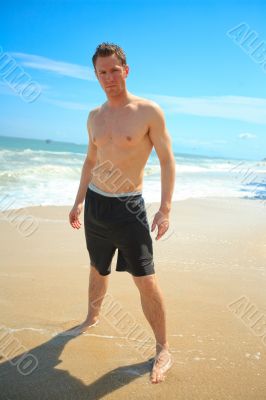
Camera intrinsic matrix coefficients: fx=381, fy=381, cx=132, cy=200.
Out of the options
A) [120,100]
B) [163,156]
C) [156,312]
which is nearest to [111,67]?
[120,100]

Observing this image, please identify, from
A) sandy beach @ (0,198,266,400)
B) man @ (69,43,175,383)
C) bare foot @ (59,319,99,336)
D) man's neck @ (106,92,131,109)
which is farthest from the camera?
bare foot @ (59,319,99,336)

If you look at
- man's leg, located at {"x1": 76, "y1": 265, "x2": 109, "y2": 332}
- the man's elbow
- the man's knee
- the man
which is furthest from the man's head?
man's leg, located at {"x1": 76, "y1": 265, "x2": 109, "y2": 332}

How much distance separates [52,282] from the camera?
3.85 m

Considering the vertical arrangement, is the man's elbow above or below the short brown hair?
below

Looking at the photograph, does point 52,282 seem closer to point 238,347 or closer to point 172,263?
point 172,263

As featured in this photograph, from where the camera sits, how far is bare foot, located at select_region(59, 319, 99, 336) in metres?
2.88

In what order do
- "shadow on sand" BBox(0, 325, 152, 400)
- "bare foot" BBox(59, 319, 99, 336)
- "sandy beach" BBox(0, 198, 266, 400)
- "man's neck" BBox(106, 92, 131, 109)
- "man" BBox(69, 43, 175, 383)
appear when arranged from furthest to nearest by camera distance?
"bare foot" BBox(59, 319, 99, 336) → "man's neck" BBox(106, 92, 131, 109) → "man" BBox(69, 43, 175, 383) → "sandy beach" BBox(0, 198, 266, 400) → "shadow on sand" BBox(0, 325, 152, 400)

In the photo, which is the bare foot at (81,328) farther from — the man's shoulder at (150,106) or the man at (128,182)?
the man's shoulder at (150,106)

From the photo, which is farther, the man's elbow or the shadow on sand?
the man's elbow

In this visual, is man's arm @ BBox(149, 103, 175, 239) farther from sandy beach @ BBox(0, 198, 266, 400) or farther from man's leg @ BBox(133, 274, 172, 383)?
sandy beach @ BBox(0, 198, 266, 400)

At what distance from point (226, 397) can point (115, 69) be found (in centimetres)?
209

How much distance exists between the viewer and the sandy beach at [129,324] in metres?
2.29

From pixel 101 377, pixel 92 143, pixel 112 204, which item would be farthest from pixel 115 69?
pixel 101 377

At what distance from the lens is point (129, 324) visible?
305 cm
